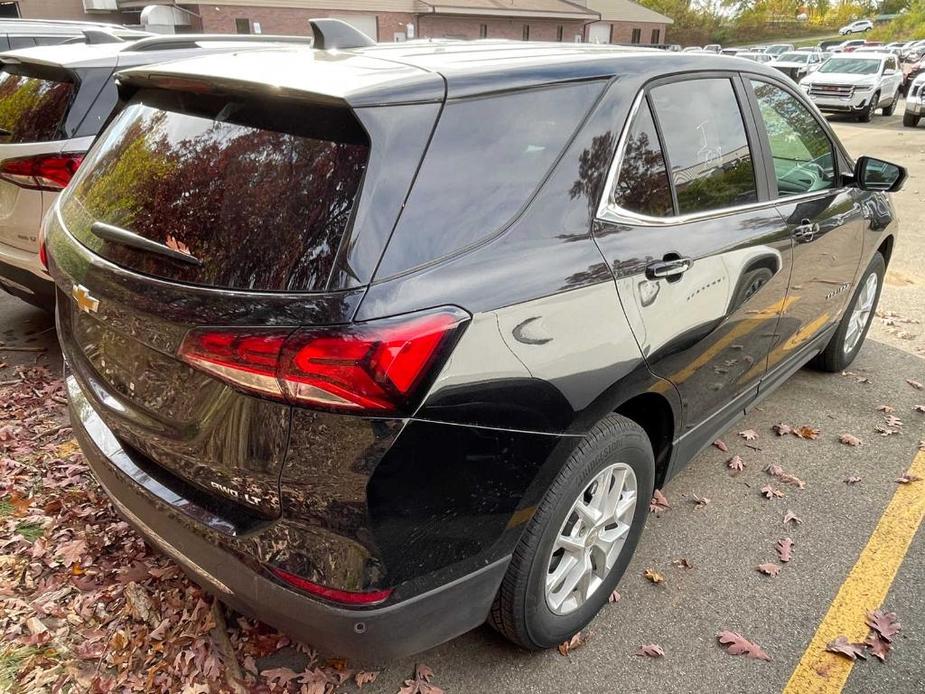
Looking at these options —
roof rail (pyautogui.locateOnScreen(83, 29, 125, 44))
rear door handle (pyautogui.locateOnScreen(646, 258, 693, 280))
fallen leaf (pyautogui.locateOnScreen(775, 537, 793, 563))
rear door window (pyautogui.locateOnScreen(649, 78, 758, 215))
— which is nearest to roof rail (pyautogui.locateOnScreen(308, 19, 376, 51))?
rear door window (pyautogui.locateOnScreen(649, 78, 758, 215))

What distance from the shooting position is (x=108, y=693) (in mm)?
2184

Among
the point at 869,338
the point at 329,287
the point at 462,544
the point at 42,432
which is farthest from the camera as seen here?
the point at 869,338

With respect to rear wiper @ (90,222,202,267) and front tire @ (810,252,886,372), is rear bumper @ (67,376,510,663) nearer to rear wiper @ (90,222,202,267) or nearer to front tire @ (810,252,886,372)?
rear wiper @ (90,222,202,267)

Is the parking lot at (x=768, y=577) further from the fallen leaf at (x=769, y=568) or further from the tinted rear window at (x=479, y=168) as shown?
the tinted rear window at (x=479, y=168)

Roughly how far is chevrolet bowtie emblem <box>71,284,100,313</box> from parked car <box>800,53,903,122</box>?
24.5 m

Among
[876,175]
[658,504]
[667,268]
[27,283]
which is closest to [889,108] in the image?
[876,175]

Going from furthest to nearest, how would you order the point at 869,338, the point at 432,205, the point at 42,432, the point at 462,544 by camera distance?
1. the point at 869,338
2. the point at 42,432
3. the point at 462,544
4. the point at 432,205

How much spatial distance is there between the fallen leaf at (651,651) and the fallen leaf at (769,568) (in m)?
0.67

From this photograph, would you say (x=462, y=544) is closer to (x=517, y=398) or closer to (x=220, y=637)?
(x=517, y=398)

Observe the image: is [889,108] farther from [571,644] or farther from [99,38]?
[571,644]

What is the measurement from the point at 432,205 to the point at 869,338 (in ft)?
15.4

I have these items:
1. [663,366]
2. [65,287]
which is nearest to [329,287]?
[65,287]

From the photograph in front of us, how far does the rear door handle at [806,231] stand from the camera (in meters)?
3.13

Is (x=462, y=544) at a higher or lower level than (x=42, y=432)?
higher
